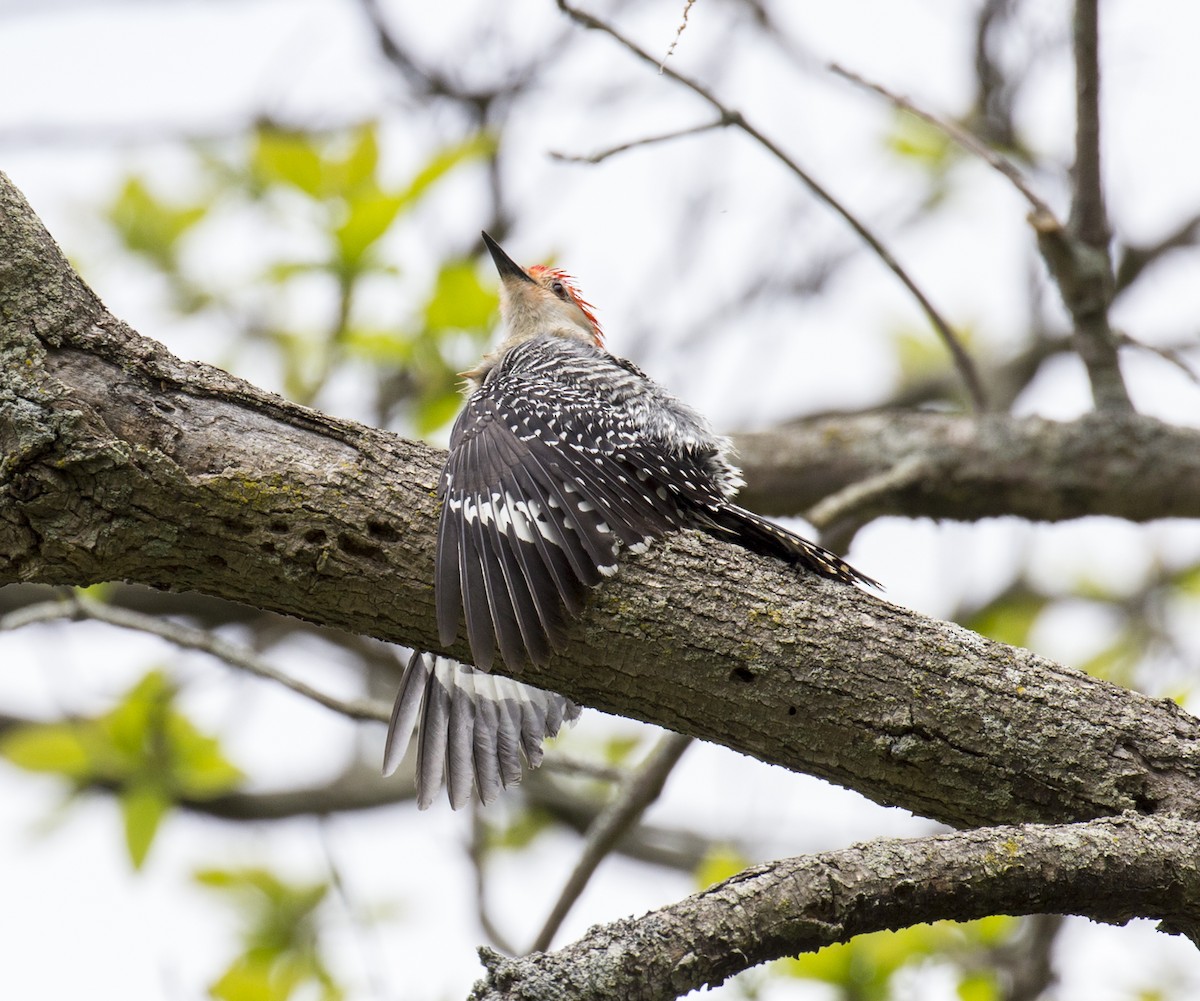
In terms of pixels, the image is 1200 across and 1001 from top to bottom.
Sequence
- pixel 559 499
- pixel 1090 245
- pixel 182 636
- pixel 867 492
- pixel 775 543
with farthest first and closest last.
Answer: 1. pixel 867 492
2. pixel 1090 245
3. pixel 182 636
4. pixel 559 499
5. pixel 775 543

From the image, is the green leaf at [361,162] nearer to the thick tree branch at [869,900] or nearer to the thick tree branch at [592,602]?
the thick tree branch at [592,602]

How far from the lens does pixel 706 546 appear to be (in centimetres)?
288

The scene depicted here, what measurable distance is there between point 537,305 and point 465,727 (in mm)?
2532

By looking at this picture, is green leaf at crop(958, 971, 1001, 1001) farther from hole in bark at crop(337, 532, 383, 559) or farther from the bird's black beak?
the bird's black beak

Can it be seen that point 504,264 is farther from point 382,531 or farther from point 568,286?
point 382,531

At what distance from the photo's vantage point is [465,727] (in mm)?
3824

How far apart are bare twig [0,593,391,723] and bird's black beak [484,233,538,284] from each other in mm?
2092

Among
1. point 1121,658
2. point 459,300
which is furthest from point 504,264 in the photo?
point 1121,658

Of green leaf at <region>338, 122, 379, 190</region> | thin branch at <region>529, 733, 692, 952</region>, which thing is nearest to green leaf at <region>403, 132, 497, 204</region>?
green leaf at <region>338, 122, 379, 190</region>

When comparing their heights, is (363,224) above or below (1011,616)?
below

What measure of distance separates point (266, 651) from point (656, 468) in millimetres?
2910

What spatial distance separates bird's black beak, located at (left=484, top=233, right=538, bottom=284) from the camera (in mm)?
5352

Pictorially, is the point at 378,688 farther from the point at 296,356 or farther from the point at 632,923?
the point at 632,923

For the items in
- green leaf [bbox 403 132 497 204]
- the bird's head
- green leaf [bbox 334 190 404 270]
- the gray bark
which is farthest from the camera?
the bird's head
